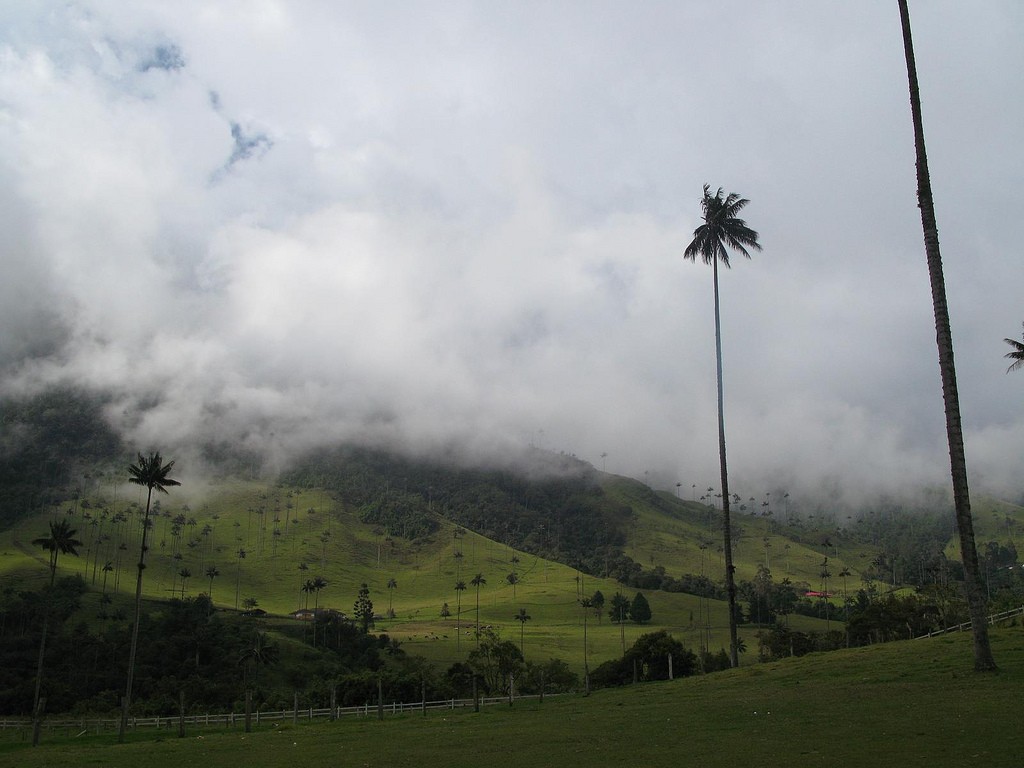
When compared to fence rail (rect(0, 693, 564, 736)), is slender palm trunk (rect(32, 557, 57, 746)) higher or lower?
higher

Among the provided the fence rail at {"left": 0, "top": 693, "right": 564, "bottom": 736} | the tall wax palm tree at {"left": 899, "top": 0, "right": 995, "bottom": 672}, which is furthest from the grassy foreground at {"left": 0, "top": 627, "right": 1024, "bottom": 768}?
the fence rail at {"left": 0, "top": 693, "right": 564, "bottom": 736}

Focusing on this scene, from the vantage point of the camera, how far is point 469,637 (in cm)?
17475

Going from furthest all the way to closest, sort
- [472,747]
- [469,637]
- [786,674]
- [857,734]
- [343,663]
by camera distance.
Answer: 1. [469,637]
2. [343,663]
3. [786,674]
4. [472,747]
5. [857,734]

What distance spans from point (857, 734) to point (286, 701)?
7519 cm

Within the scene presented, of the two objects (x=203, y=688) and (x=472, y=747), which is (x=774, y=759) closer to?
(x=472, y=747)

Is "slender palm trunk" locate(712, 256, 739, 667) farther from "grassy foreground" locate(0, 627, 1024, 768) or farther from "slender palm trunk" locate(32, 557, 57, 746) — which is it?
"slender palm trunk" locate(32, 557, 57, 746)

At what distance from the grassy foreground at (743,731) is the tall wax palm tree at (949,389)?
2.24 m

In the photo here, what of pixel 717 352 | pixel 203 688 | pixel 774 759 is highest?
pixel 717 352

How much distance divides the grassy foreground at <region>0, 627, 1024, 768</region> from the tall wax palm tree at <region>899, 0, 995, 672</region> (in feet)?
7.35

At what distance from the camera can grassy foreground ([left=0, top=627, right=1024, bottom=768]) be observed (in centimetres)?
1952

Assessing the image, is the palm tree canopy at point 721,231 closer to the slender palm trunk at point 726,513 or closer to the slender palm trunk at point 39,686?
the slender palm trunk at point 726,513

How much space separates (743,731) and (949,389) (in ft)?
60.3

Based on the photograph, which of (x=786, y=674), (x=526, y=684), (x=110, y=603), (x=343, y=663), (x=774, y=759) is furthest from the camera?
(x=110, y=603)

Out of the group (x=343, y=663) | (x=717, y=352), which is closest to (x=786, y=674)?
(x=717, y=352)
